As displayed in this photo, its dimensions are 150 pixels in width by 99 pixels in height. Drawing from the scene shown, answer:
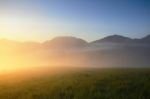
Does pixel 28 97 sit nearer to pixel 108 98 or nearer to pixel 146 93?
pixel 108 98

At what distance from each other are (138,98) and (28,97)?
7187 mm

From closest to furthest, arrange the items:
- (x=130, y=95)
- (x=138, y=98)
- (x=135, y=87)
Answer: (x=138, y=98)
(x=130, y=95)
(x=135, y=87)

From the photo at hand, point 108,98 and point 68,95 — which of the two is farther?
point 68,95

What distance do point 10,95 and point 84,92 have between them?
5.49m

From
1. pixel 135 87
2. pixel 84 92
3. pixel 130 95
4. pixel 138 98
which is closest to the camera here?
pixel 138 98

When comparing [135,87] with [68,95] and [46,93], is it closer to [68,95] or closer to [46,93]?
[68,95]

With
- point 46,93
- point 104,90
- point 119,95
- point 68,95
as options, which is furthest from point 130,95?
point 46,93

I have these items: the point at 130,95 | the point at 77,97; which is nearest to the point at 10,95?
the point at 77,97


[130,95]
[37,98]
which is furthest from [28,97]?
[130,95]

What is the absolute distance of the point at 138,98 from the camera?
1507 cm

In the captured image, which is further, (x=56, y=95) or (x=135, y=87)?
(x=135, y=87)

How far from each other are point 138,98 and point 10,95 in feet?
30.1

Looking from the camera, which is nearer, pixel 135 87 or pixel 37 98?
pixel 37 98

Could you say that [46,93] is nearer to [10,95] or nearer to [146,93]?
[10,95]
